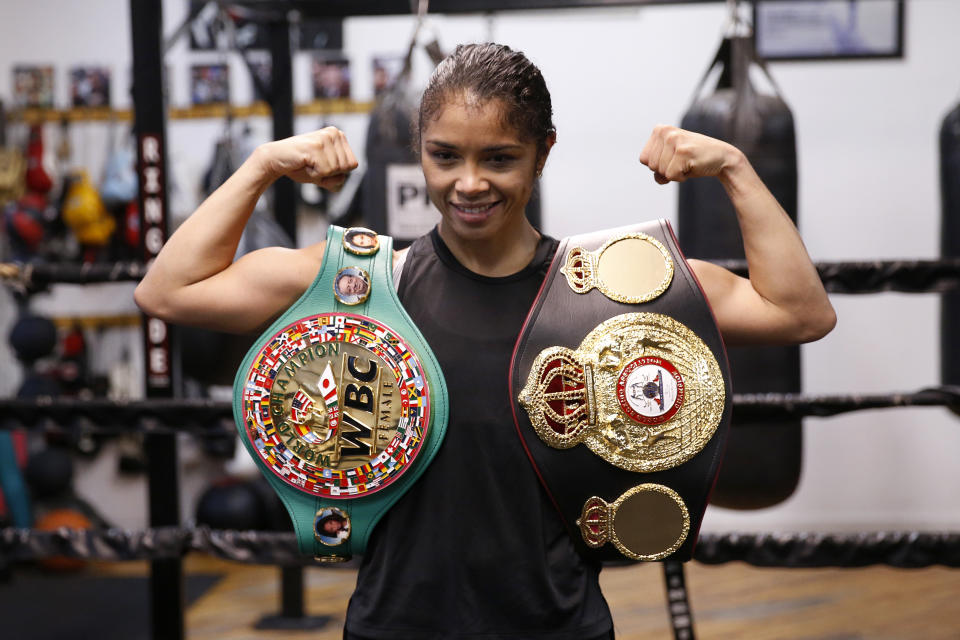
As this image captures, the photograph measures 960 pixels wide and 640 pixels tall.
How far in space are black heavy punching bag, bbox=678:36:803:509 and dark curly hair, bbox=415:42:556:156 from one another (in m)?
1.15

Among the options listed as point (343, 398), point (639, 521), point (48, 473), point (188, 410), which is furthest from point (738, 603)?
point (48, 473)

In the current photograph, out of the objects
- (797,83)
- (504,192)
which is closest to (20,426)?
(504,192)

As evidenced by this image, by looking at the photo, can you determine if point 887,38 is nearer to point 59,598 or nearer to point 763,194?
point 763,194

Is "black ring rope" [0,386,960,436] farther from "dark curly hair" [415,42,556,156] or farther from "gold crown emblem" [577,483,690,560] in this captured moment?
"dark curly hair" [415,42,556,156]

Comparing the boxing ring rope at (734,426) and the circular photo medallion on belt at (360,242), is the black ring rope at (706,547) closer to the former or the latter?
the boxing ring rope at (734,426)

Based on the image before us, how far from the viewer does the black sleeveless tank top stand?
1052 millimetres

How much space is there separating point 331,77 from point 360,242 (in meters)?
2.89

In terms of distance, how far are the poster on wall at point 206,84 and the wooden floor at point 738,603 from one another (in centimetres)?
199

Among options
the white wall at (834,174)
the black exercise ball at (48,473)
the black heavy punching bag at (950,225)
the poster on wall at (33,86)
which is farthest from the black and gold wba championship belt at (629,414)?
the poster on wall at (33,86)

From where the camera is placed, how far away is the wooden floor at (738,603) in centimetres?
281

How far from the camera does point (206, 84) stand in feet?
12.6

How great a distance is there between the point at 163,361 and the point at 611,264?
1.32m

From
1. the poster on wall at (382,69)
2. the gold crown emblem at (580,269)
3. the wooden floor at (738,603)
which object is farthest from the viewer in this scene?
the poster on wall at (382,69)

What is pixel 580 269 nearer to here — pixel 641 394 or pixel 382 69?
pixel 641 394
